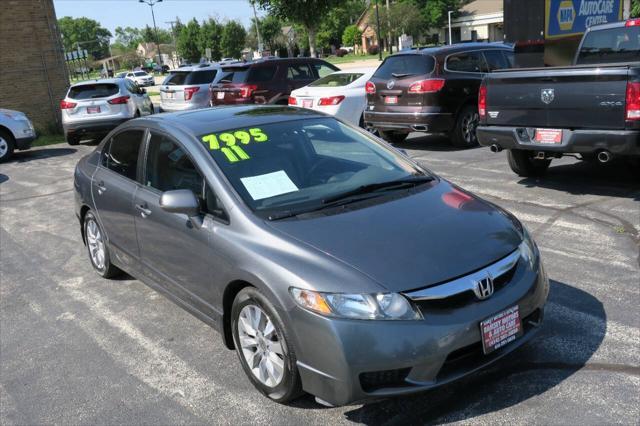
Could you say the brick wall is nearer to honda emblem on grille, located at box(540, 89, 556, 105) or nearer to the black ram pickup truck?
the black ram pickup truck

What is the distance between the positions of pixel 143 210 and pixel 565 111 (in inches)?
184

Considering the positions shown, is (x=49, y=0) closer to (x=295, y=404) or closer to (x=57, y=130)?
(x=57, y=130)

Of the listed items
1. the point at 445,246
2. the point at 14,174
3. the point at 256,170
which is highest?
the point at 256,170

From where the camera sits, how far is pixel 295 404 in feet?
11.1

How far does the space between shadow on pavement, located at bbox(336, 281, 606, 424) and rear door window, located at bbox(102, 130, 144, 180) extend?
2421 mm

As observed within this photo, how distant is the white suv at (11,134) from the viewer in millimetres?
14172

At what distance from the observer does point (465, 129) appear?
35.0 feet

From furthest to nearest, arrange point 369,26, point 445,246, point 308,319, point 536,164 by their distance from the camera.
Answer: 1. point 369,26
2. point 536,164
3. point 445,246
4. point 308,319

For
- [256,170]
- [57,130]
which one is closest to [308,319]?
[256,170]

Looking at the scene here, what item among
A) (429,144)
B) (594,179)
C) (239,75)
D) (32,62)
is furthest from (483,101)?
(32,62)

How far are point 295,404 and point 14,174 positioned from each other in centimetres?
1113

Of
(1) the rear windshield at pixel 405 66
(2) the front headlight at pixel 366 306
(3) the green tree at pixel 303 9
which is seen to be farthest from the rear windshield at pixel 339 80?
(3) the green tree at pixel 303 9

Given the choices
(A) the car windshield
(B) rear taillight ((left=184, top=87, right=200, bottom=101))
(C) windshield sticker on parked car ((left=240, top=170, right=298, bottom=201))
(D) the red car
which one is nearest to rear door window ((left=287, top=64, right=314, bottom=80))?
(D) the red car

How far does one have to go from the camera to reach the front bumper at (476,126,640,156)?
6.18m
